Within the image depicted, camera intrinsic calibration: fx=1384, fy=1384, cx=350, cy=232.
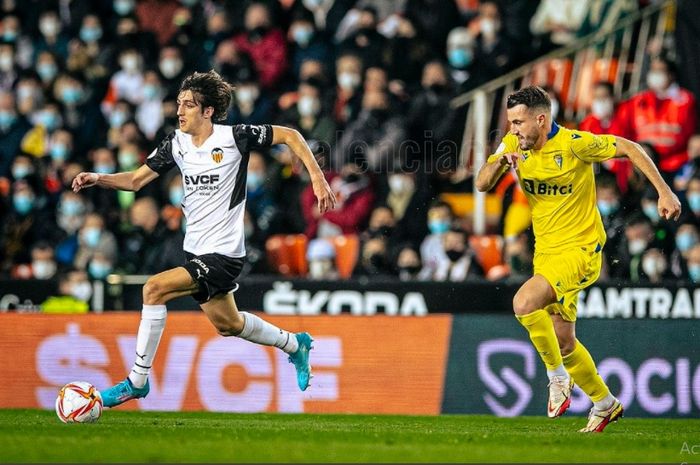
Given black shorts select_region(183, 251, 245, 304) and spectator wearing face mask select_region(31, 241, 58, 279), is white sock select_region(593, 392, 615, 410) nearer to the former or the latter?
black shorts select_region(183, 251, 245, 304)

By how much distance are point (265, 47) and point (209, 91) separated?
8091 millimetres

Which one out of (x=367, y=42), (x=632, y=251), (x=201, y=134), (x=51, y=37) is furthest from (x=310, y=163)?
(x=51, y=37)

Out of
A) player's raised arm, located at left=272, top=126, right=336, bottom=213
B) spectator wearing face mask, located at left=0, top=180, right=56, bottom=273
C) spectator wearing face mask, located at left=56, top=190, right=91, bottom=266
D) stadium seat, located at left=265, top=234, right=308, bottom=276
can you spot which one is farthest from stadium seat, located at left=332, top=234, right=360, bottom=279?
player's raised arm, located at left=272, top=126, right=336, bottom=213

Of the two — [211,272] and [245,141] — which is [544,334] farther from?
[245,141]

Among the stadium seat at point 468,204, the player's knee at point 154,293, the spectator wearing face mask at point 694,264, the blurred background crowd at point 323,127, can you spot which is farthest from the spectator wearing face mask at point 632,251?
the player's knee at point 154,293

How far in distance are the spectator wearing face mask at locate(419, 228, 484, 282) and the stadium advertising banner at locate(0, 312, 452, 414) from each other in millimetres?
1592

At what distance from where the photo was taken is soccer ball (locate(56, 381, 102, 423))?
10.0m

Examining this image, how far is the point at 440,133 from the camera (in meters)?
16.5

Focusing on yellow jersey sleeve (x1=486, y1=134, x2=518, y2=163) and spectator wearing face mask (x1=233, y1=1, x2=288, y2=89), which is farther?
spectator wearing face mask (x1=233, y1=1, x2=288, y2=89)

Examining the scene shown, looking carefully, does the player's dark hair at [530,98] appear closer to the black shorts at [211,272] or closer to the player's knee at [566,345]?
the player's knee at [566,345]

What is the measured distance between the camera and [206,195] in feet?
34.3

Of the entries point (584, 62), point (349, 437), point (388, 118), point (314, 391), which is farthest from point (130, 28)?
point (349, 437)

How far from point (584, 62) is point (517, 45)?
2.94 feet

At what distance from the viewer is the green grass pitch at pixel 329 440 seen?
26.6 ft
